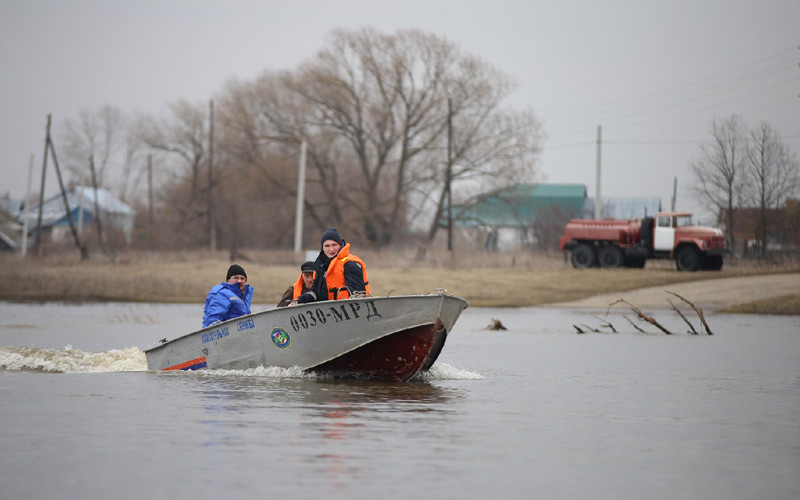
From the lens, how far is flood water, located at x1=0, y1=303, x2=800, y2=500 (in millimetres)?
7793

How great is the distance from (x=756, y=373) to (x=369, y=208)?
41.5 metres

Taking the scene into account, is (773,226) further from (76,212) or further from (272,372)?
(76,212)

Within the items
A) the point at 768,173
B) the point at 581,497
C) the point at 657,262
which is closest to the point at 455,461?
the point at 581,497

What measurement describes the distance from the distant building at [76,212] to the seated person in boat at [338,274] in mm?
64709

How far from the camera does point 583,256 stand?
4147cm

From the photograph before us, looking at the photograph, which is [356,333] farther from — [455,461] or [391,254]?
[391,254]

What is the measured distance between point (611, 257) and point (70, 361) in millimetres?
28526

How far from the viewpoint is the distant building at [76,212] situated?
257 feet

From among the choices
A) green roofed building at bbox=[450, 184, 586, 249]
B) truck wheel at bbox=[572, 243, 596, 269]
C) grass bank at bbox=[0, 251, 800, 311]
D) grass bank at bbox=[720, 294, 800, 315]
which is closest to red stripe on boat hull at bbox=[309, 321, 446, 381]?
grass bank at bbox=[0, 251, 800, 311]

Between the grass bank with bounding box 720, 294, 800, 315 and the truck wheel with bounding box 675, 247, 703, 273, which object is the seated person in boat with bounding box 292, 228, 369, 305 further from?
the truck wheel with bounding box 675, 247, 703, 273

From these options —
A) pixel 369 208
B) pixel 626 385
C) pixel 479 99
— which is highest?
pixel 479 99

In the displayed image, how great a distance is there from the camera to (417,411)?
11500 mm

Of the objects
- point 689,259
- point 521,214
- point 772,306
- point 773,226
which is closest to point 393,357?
point 772,306

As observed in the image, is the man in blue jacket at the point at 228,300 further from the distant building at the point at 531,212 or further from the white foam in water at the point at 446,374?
the distant building at the point at 531,212
